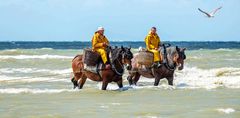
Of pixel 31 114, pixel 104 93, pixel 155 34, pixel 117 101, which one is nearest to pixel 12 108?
pixel 31 114

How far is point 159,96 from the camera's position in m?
15.9

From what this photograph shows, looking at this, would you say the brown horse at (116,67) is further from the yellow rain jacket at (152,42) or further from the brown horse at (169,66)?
the yellow rain jacket at (152,42)

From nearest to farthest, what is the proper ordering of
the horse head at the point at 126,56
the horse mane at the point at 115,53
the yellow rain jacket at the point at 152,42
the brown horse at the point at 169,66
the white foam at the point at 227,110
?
the white foam at the point at 227,110, the horse head at the point at 126,56, the horse mane at the point at 115,53, the brown horse at the point at 169,66, the yellow rain jacket at the point at 152,42

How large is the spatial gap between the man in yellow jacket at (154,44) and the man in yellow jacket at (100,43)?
7.53 feet

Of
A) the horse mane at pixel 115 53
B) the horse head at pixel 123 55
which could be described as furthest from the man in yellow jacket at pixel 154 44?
the horse mane at pixel 115 53

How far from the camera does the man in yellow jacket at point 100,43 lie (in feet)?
56.8

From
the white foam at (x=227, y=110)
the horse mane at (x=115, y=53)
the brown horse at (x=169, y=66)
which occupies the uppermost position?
the horse mane at (x=115, y=53)

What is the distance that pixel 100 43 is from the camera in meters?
17.4

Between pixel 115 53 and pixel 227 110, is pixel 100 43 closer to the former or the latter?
pixel 115 53

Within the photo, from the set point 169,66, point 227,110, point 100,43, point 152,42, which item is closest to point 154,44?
point 152,42

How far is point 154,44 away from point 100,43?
276cm

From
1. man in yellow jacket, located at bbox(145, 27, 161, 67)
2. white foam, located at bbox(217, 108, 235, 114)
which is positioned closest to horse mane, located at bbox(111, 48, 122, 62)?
man in yellow jacket, located at bbox(145, 27, 161, 67)

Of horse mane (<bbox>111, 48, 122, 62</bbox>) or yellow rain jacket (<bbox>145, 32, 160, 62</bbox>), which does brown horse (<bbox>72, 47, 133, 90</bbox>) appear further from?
yellow rain jacket (<bbox>145, 32, 160, 62</bbox>)

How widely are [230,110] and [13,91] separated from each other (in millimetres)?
7829
